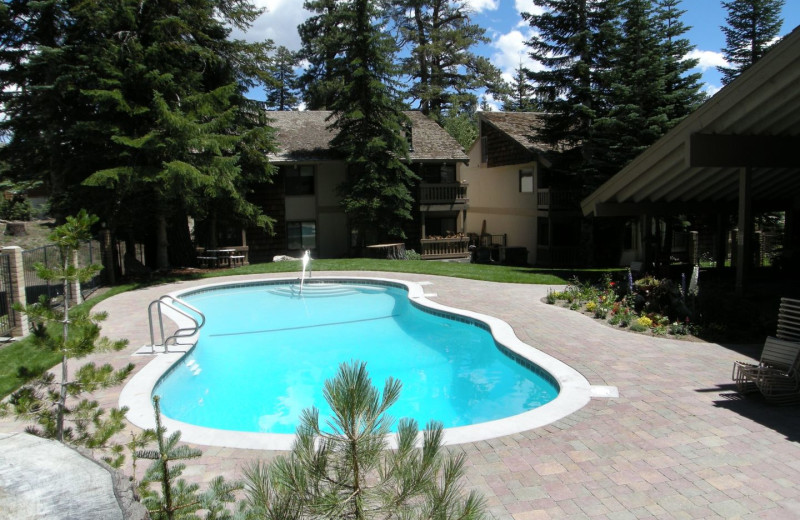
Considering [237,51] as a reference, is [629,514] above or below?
below

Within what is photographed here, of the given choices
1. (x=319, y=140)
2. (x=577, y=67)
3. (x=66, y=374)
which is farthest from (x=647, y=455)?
(x=319, y=140)

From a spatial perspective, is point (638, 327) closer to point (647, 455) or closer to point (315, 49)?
point (647, 455)

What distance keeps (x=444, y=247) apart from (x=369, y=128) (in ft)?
22.1

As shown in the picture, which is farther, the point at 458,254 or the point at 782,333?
the point at 458,254

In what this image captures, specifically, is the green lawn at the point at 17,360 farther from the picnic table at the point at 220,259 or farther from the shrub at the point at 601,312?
the picnic table at the point at 220,259

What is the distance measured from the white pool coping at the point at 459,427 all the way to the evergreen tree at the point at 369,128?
1436 centimetres

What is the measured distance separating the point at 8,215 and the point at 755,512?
38.5m

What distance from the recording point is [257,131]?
20797mm

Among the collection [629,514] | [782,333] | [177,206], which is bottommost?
[629,514]

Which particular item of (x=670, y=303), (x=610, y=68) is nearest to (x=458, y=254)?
(x=610, y=68)

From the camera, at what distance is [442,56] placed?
3981 cm

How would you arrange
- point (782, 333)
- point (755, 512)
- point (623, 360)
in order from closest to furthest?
point (755, 512) < point (782, 333) < point (623, 360)

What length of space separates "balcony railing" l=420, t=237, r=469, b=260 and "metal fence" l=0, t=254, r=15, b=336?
17450mm

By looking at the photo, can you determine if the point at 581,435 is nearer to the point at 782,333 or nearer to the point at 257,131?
the point at 782,333
